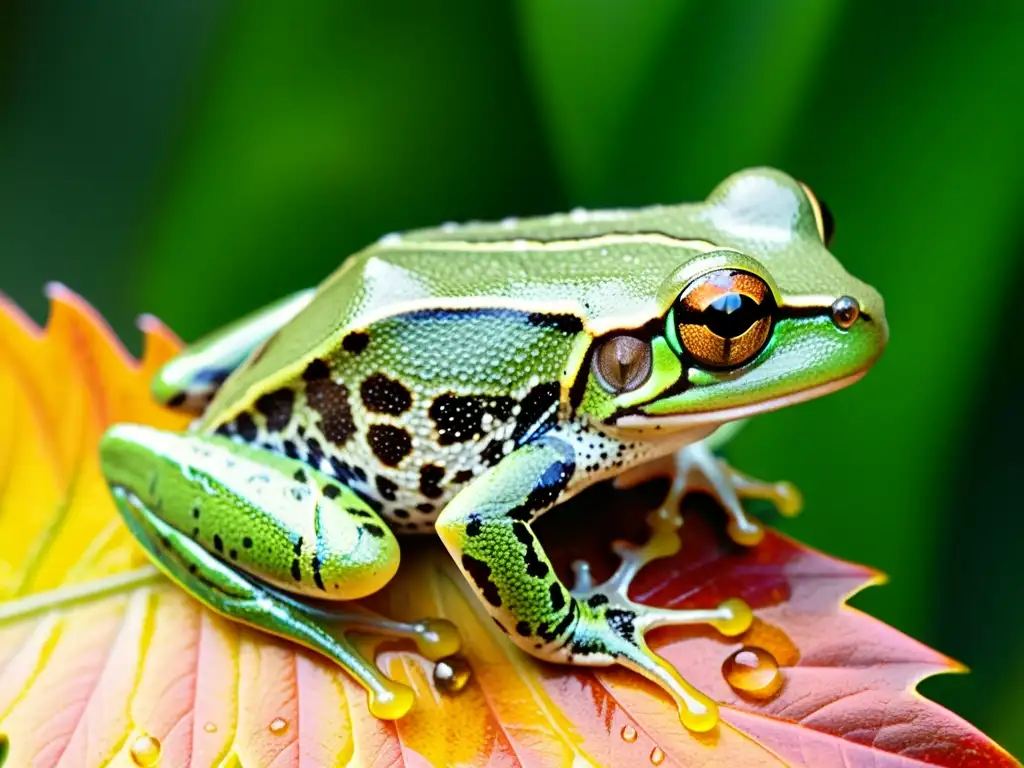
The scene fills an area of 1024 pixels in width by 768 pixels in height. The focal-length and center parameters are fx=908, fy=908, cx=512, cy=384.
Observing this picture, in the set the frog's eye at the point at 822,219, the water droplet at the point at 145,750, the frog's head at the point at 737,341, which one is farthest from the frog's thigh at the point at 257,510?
the frog's eye at the point at 822,219

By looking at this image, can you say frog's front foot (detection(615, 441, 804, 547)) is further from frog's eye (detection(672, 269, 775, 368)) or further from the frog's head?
frog's eye (detection(672, 269, 775, 368))

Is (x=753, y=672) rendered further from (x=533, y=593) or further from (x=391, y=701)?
(x=391, y=701)

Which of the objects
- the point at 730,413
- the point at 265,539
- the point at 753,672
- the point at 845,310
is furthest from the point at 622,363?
the point at 265,539

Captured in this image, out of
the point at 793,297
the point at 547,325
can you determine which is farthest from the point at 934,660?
the point at 547,325

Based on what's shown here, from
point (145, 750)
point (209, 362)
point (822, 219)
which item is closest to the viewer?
point (145, 750)

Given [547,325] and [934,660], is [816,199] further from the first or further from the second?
[934,660]

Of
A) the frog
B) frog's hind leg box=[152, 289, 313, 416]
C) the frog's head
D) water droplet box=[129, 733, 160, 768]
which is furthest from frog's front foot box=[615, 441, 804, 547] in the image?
water droplet box=[129, 733, 160, 768]
